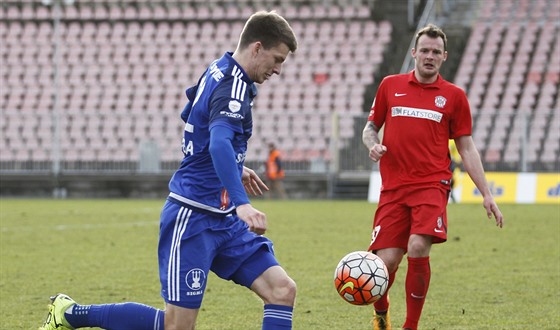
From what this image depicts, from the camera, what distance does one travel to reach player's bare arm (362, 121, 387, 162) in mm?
7270

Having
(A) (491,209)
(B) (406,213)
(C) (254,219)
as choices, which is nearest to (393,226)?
(B) (406,213)

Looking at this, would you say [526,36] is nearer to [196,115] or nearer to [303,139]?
[303,139]

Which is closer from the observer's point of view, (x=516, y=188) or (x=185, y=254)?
(x=185, y=254)

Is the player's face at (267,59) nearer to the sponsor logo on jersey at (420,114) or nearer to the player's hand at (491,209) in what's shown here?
the sponsor logo on jersey at (420,114)

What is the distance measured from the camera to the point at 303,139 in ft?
94.0

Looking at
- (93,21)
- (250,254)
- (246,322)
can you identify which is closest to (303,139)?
(93,21)

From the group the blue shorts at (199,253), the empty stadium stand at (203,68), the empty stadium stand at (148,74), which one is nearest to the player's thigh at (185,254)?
the blue shorts at (199,253)

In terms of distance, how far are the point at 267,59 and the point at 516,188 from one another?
68.4ft

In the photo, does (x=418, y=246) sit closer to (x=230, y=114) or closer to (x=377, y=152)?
(x=377, y=152)

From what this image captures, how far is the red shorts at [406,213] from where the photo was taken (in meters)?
7.32

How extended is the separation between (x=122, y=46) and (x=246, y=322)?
1118 inches

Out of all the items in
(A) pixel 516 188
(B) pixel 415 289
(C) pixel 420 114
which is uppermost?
(C) pixel 420 114

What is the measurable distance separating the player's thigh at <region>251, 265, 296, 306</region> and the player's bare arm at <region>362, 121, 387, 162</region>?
1844 millimetres

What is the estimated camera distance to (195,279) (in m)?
5.44
